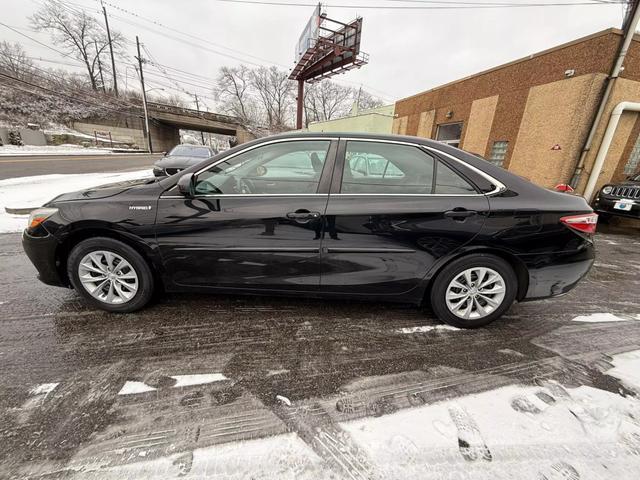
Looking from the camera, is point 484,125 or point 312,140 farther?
point 484,125

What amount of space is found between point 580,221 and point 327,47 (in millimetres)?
30367

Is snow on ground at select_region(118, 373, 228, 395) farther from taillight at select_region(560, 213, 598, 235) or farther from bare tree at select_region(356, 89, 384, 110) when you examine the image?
bare tree at select_region(356, 89, 384, 110)

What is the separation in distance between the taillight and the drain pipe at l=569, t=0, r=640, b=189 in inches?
285

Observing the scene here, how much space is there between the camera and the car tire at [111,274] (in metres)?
2.32

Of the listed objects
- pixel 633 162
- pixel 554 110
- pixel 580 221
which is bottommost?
pixel 580 221

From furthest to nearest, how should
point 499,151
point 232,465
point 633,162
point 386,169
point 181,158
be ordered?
point 499,151
point 181,158
point 633,162
point 386,169
point 232,465

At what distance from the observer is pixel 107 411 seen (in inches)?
61.8

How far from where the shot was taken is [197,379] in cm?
181

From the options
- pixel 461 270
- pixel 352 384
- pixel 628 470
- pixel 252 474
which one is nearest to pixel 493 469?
pixel 628 470

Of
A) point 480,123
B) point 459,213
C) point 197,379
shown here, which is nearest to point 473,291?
point 459,213

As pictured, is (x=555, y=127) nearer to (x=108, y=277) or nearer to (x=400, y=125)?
(x=400, y=125)

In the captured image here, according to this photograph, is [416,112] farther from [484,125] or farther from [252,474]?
[252,474]

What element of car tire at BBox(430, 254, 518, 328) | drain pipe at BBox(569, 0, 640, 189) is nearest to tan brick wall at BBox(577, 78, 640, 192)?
drain pipe at BBox(569, 0, 640, 189)

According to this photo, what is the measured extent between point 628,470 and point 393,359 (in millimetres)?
1194
